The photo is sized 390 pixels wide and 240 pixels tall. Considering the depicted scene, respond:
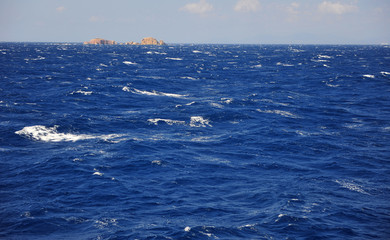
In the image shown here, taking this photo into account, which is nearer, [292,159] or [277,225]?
[277,225]

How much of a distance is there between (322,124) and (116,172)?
25571 millimetres

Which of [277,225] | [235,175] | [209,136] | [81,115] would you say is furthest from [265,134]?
[81,115]

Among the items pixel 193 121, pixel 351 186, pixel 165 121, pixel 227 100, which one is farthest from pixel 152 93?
pixel 351 186

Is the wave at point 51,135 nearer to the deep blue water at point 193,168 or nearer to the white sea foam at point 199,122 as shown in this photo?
the deep blue water at point 193,168

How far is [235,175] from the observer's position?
24.6 m

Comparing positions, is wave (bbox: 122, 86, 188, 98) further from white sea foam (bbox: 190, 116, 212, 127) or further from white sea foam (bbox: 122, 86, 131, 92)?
white sea foam (bbox: 190, 116, 212, 127)

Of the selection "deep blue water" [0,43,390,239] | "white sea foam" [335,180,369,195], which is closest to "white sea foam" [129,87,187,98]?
"deep blue water" [0,43,390,239]

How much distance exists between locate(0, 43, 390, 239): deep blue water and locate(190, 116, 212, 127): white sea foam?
13cm

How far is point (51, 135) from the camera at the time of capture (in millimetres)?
33656

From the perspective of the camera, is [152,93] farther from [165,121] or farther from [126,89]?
[165,121]

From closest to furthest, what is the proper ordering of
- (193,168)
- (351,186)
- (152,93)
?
1. (351,186)
2. (193,168)
3. (152,93)

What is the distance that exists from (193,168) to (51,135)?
16.7 metres

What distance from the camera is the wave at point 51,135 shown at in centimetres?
3269

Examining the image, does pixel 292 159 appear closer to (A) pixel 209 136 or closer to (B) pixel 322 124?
(A) pixel 209 136
